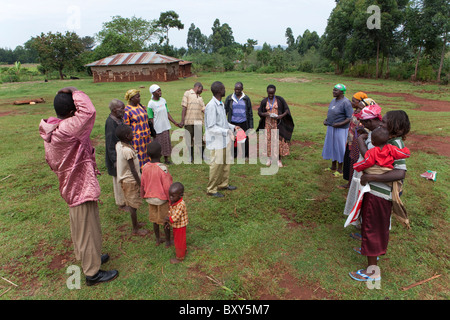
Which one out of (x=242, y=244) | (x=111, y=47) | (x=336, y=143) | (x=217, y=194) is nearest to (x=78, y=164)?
(x=242, y=244)

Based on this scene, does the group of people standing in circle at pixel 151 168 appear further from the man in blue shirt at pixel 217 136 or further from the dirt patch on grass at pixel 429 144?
the dirt patch on grass at pixel 429 144

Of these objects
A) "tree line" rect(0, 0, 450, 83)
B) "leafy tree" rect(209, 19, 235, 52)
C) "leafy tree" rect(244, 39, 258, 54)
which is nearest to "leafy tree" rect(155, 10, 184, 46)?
"tree line" rect(0, 0, 450, 83)

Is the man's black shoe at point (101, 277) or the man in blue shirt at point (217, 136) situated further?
the man in blue shirt at point (217, 136)

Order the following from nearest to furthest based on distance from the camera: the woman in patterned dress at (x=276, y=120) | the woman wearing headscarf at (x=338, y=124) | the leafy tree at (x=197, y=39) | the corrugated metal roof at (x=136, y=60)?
the woman wearing headscarf at (x=338, y=124) → the woman in patterned dress at (x=276, y=120) → the corrugated metal roof at (x=136, y=60) → the leafy tree at (x=197, y=39)

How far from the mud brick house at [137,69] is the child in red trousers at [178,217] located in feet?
92.1

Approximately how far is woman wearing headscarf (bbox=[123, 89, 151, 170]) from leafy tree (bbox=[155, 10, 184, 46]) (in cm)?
5697

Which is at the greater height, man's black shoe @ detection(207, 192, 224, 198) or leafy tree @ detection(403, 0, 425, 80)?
leafy tree @ detection(403, 0, 425, 80)

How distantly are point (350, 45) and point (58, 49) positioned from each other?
3445 centimetres

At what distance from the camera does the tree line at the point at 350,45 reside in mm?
22712

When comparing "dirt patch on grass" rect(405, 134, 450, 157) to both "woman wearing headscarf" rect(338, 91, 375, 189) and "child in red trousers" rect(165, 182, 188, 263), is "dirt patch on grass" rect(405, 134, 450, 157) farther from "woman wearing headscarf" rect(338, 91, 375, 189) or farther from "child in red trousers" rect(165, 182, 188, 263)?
"child in red trousers" rect(165, 182, 188, 263)

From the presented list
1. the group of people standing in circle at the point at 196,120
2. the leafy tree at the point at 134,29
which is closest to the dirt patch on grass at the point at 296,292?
the group of people standing in circle at the point at 196,120

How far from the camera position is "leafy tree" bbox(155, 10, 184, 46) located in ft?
185

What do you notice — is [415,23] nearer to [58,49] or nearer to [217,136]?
[217,136]

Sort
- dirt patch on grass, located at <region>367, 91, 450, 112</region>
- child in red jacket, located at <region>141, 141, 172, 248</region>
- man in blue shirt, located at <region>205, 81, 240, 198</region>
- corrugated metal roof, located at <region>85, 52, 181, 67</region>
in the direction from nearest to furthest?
child in red jacket, located at <region>141, 141, 172, 248</region>
man in blue shirt, located at <region>205, 81, 240, 198</region>
dirt patch on grass, located at <region>367, 91, 450, 112</region>
corrugated metal roof, located at <region>85, 52, 181, 67</region>
